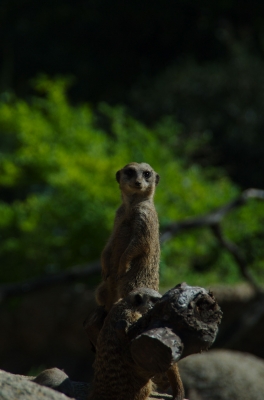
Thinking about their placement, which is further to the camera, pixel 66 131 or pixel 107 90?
pixel 107 90

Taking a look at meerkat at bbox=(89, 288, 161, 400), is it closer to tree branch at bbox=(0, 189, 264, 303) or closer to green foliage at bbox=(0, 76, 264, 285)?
tree branch at bbox=(0, 189, 264, 303)

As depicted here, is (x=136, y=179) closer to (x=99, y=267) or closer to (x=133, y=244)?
(x=133, y=244)

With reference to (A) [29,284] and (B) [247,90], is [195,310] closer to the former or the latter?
(A) [29,284]

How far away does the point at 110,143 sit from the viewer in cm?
1083

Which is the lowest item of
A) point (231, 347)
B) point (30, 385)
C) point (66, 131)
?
point (30, 385)

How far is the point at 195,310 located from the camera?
2.67m

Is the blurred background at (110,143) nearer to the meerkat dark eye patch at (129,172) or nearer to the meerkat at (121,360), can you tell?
the meerkat dark eye patch at (129,172)

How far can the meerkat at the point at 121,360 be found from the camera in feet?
9.14

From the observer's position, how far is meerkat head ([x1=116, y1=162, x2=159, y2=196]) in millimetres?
3518

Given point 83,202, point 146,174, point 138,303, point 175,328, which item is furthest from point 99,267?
point 175,328

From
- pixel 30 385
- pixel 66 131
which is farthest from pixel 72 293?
pixel 30 385

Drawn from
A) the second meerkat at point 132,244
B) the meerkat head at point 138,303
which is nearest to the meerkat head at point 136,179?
the second meerkat at point 132,244

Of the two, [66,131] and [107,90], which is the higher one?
[107,90]

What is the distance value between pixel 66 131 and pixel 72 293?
3.09 meters
